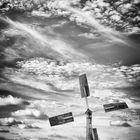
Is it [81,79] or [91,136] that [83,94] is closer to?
[81,79]

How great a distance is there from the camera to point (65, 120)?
13.2 m

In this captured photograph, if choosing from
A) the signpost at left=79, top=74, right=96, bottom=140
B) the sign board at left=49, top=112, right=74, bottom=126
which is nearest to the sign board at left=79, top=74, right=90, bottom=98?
the signpost at left=79, top=74, right=96, bottom=140

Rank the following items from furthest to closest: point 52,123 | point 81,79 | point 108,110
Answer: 1. point 81,79
2. point 108,110
3. point 52,123

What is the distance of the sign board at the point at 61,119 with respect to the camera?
1285 cm

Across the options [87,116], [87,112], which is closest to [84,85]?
[87,112]

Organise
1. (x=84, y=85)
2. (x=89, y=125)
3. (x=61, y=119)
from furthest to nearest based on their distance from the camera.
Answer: (x=84, y=85), (x=89, y=125), (x=61, y=119)

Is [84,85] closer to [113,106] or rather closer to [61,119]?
[113,106]

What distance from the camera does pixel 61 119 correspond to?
43.1ft

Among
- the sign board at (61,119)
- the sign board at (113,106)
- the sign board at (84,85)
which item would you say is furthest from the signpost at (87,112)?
the sign board at (61,119)

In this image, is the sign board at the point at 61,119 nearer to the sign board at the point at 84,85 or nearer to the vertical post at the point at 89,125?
the vertical post at the point at 89,125

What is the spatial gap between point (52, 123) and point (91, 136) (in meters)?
3.87

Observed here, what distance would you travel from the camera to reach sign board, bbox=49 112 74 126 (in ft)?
42.2

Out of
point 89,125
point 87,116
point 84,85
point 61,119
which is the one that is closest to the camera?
point 61,119

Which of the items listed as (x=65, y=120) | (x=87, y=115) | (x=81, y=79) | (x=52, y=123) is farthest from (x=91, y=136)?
(x=81, y=79)
